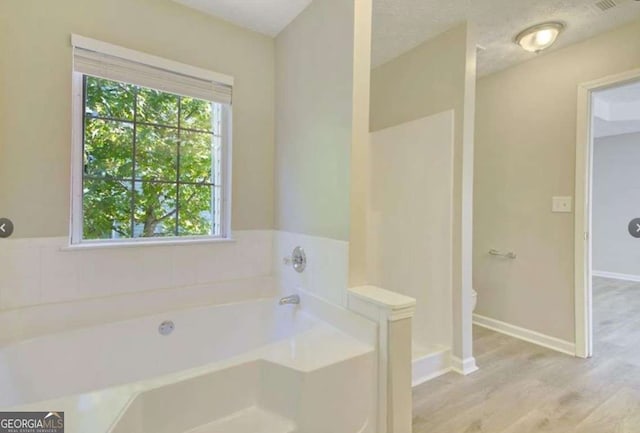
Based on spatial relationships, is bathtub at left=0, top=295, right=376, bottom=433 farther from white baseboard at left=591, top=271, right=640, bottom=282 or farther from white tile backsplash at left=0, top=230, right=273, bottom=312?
white baseboard at left=591, top=271, right=640, bottom=282

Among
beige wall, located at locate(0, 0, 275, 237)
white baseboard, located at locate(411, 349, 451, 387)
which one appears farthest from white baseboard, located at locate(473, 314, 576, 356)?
beige wall, located at locate(0, 0, 275, 237)

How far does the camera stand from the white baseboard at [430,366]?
2.16 metres

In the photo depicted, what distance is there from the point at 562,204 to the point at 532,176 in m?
0.34

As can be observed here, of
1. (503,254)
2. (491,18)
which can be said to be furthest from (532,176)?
(491,18)

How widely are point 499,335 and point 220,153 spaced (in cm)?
281

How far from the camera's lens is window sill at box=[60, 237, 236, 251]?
175cm

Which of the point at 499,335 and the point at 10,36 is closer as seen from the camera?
the point at 10,36

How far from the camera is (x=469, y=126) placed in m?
2.30

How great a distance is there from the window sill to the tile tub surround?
0.01 metres

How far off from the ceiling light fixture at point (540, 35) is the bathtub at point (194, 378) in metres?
2.41

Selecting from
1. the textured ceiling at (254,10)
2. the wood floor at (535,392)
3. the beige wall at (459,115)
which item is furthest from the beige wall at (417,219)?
the textured ceiling at (254,10)

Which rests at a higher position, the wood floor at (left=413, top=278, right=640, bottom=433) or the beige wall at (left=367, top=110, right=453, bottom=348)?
the beige wall at (left=367, top=110, right=453, bottom=348)

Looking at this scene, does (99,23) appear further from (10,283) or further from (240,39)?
(10,283)

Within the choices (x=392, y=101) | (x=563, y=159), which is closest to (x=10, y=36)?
(x=392, y=101)
